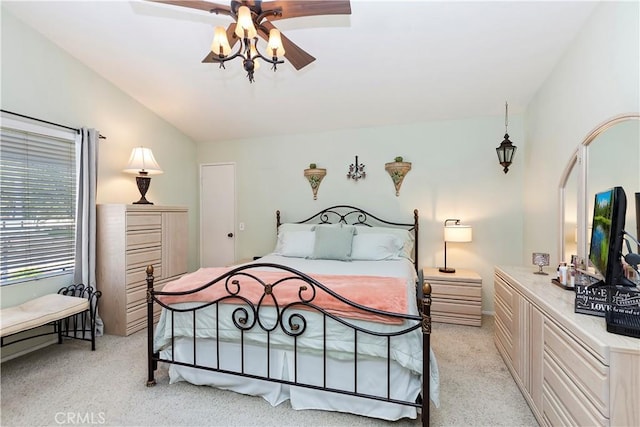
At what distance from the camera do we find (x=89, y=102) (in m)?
3.13

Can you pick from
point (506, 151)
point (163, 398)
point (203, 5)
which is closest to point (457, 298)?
point (506, 151)

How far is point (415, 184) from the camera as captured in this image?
380 centimetres

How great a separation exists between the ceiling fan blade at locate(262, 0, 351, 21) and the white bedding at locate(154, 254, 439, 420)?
1.76 meters

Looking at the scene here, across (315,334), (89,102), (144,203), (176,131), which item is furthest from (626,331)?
(176,131)

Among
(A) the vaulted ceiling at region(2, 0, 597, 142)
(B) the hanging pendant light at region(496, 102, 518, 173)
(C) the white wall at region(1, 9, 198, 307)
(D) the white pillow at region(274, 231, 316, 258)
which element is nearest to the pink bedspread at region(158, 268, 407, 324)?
(D) the white pillow at region(274, 231, 316, 258)

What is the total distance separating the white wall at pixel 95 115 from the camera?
255 centimetres

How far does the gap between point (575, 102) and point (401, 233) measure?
Answer: 1940 millimetres

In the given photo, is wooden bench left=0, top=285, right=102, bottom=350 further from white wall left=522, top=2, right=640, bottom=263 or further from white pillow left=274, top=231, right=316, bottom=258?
white wall left=522, top=2, right=640, bottom=263

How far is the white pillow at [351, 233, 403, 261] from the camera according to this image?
3254mm

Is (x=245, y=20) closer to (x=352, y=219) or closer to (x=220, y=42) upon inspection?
(x=220, y=42)

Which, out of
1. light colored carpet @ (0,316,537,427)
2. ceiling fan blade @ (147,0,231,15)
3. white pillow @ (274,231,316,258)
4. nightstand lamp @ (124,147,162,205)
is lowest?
light colored carpet @ (0,316,537,427)

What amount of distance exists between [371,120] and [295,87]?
109 cm

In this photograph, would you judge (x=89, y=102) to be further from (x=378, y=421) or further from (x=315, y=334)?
(x=378, y=421)

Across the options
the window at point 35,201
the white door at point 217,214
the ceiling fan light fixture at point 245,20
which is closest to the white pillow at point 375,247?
the white door at point 217,214
